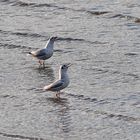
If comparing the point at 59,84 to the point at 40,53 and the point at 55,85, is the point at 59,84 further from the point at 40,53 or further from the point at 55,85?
the point at 40,53

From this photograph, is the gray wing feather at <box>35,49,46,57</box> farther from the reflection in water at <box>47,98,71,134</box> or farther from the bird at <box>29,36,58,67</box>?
the reflection in water at <box>47,98,71,134</box>

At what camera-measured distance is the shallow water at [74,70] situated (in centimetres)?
1134

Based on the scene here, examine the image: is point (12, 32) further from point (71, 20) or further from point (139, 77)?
point (139, 77)

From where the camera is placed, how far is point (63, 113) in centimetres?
1206

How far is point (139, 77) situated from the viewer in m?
13.7

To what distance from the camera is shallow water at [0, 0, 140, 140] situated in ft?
37.2

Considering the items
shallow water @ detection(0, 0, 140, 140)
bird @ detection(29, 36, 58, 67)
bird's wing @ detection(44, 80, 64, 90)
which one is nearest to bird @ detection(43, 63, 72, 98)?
bird's wing @ detection(44, 80, 64, 90)

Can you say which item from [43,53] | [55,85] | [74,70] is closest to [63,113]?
[55,85]

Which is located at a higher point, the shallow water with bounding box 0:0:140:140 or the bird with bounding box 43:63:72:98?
the bird with bounding box 43:63:72:98

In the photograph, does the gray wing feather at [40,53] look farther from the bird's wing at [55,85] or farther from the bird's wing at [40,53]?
the bird's wing at [55,85]

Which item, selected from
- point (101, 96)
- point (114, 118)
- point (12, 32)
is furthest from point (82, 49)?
point (114, 118)

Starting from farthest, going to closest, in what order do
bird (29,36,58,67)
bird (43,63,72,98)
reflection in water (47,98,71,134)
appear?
bird (29,36,58,67) → bird (43,63,72,98) → reflection in water (47,98,71,134)

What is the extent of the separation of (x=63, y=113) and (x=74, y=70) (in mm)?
2572

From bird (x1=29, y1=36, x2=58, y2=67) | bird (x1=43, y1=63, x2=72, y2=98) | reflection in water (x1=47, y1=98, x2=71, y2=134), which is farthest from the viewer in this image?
bird (x1=29, y1=36, x2=58, y2=67)
